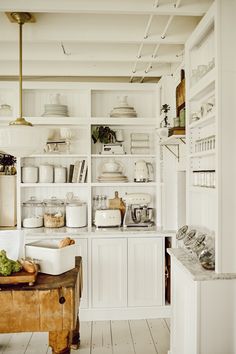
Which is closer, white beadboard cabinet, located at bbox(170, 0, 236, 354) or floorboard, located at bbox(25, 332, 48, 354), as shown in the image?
white beadboard cabinet, located at bbox(170, 0, 236, 354)

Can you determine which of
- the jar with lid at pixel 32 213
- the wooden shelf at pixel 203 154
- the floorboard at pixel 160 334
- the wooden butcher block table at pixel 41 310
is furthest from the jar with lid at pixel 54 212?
the wooden shelf at pixel 203 154

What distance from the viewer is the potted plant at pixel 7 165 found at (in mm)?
4605

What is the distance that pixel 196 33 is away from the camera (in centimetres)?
275

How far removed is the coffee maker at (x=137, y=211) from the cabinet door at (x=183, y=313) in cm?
144

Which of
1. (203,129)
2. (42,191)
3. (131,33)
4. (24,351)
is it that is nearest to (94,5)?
(131,33)

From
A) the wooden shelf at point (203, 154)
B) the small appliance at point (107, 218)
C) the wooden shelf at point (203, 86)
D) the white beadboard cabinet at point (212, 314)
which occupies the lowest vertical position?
the white beadboard cabinet at point (212, 314)

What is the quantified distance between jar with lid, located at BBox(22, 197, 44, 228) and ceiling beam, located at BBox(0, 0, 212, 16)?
2485 mm

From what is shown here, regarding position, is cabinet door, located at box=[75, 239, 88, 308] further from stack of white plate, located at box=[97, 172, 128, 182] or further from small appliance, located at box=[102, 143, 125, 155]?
small appliance, located at box=[102, 143, 125, 155]

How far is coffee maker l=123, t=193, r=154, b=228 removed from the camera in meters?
4.35

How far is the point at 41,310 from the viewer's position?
2387 millimetres

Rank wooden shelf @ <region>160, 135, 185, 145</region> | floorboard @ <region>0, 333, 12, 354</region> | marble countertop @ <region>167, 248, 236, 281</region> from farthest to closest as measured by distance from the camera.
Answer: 1. floorboard @ <region>0, 333, 12, 354</region>
2. wooden shelf @ <region>160, 135, 185, 145</region>
3. marble countertop @ <region>167, 248, 236, 281</region>

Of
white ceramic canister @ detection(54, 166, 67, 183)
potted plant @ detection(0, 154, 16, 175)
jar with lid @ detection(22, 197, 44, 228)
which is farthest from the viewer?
potted plant @ detection(0, 154, 16, 175)

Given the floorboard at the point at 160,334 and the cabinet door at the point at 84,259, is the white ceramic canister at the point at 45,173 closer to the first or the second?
the cabinet door at the point at 84,259

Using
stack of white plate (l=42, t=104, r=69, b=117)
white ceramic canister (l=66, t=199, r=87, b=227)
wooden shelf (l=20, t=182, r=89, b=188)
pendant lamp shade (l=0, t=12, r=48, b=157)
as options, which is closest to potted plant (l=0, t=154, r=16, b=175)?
wooden shelf (l=20, t=182, r=89, b=188)
